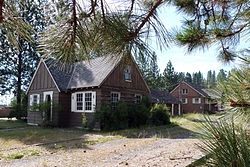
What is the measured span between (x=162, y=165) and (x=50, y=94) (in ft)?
37.6

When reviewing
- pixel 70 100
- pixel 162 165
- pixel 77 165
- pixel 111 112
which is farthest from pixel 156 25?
pixel 70 100

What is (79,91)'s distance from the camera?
1296 cm

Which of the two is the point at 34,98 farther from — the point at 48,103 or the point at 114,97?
the point at 114,97

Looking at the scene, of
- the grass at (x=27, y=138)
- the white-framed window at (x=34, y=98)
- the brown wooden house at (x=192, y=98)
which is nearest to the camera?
the grass at (x=27, y=138)

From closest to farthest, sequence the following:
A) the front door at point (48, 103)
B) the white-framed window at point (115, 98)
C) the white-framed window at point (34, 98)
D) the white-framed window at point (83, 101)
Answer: the white-framed window at point (83, 101), the white-framed window at point (115, 98), the front door at point (48, 103), the white-framed window at point (34, 98)

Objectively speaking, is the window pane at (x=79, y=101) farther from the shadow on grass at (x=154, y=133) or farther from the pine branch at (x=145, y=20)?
the pine branch at (x=145, y=20)

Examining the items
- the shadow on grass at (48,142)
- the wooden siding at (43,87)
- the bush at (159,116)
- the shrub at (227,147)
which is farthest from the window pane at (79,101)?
the shrub at (227,147)

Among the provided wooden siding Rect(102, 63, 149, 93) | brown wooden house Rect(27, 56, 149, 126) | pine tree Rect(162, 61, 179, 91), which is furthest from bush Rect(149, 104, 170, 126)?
pine tree Rect(162, 61, 179, 91)

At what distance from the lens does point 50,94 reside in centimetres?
1411

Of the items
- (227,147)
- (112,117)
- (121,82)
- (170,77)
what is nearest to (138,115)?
(112,117)

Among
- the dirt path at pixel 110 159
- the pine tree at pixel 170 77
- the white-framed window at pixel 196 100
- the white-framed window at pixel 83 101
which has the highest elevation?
the pine tree at pixel 170 77

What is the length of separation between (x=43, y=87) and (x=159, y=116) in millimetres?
8920

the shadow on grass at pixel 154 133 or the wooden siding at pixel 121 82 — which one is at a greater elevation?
the wooden siding at pixel 121 82

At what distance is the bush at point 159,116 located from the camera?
13859 millimetres
